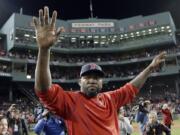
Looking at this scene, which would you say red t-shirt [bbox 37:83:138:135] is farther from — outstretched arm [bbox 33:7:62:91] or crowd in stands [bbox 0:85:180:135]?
crowd in stands [bbox 0:85:180:135]

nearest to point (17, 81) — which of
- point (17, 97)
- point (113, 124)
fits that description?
point (17, 97)

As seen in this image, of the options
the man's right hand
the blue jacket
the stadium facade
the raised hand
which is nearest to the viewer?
the man's right hand

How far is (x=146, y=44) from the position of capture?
59.5 m

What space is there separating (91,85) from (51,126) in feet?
15.5

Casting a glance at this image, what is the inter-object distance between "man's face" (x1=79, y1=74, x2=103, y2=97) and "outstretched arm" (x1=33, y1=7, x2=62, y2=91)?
1.87 ft

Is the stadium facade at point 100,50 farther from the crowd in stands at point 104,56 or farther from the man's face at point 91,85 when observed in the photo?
the man's face at point 91,85

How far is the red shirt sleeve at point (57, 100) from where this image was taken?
324 centimetres

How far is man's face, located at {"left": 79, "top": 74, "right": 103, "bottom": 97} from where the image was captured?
3.61 m

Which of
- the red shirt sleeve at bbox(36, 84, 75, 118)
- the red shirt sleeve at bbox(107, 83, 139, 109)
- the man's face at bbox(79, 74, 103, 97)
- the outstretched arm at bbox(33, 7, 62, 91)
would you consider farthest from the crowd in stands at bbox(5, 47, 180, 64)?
the outstretched arm at bbox(33, 7, 62, 91)

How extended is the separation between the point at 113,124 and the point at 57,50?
54.6 metres

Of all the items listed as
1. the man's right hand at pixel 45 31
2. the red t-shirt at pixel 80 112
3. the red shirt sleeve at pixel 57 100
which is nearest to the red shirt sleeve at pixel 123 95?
the red t-shirt at pixel 80 112

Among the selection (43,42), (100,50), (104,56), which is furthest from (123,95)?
(104,56)

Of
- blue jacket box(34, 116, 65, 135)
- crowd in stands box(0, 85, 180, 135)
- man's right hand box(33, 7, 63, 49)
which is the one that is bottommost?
crowd in stands box(0, 85, 180, 135)

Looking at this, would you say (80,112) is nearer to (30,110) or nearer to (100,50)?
(30,110)
